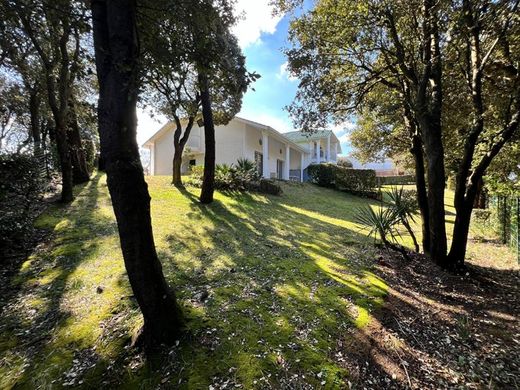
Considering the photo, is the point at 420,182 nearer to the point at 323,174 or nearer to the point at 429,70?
the point at 429,70

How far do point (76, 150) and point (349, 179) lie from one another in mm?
16386

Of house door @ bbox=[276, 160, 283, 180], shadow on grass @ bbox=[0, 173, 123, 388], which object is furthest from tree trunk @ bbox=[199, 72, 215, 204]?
house door @ bbox=[276, 160, 283, 180]

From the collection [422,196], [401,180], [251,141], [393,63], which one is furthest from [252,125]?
[401,180]

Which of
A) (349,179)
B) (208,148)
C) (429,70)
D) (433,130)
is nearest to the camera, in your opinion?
(429,70)

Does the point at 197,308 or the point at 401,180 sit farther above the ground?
the point at 401,180

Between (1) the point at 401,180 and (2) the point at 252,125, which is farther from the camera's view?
(1) the point at 401,180

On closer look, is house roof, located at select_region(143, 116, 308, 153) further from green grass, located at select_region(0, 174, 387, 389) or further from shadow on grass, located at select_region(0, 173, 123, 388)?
shadow on grass, located at select_region(0, 173, 123, 388)

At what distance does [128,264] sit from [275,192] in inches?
477

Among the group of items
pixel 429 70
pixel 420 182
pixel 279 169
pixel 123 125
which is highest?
pixel 429 70

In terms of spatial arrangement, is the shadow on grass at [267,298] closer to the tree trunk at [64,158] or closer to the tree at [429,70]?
the tree at [429,70]

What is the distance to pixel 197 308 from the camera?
12.0ft

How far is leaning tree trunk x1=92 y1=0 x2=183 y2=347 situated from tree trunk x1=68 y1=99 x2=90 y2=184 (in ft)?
31.1

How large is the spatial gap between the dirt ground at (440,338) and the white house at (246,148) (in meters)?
12.4

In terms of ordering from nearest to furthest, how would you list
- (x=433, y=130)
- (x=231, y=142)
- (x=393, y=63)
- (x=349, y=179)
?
(x=433, y=130) → (x=393, y=63) → (x=349, y=179) → (x=231, y=142)
